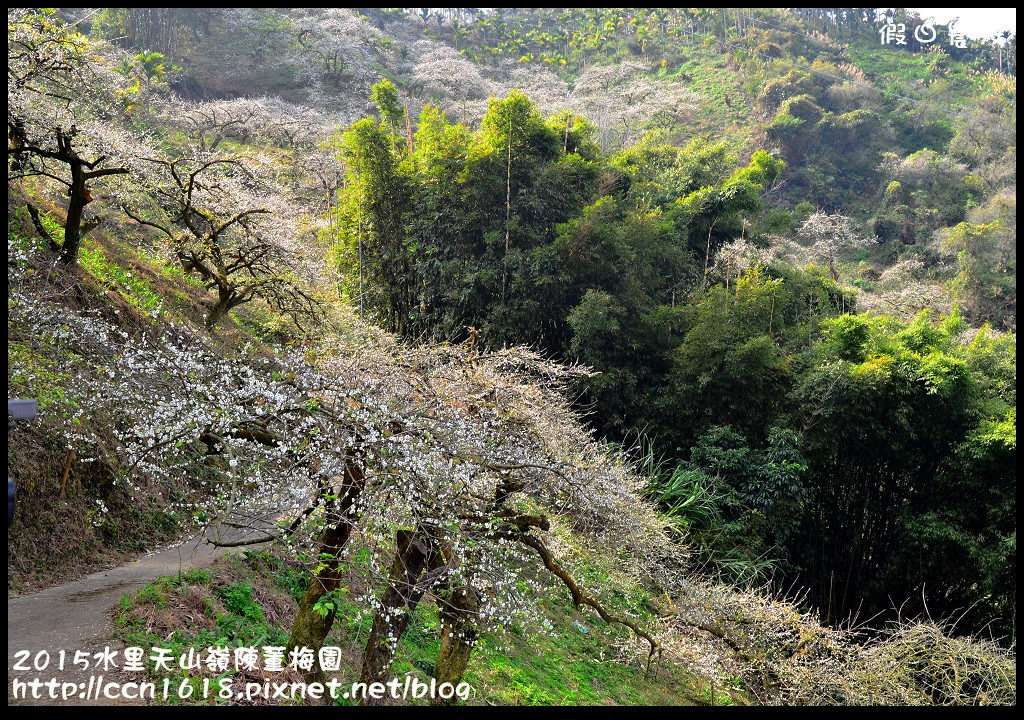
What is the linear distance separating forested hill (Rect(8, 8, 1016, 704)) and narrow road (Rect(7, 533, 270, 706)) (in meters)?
0.27

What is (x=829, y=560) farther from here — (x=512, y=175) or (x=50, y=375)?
(x=50, y=375)

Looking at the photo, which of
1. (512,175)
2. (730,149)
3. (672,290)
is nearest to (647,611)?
(672,290)

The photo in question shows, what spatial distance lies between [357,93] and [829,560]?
2194cm

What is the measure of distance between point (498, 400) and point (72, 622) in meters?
3.63

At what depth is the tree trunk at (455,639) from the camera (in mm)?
4719

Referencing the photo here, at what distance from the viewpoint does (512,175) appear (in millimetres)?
11266

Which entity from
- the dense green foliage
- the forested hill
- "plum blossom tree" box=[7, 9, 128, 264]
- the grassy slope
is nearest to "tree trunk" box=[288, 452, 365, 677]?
the forested hill

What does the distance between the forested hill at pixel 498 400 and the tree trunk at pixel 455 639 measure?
29mm

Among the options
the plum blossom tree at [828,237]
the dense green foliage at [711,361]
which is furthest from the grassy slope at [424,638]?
the plum blossom tree at [828,237]

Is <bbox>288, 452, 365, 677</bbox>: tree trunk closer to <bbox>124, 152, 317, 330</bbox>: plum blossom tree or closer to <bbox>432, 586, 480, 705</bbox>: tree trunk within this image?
<bbox>432, 586, 480, 705</bbox>: tree trunk

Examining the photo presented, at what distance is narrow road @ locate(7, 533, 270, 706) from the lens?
3434 mm

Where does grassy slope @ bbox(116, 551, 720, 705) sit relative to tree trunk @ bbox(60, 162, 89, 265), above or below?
below

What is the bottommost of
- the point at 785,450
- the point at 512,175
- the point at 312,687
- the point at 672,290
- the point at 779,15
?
the point at 785,450

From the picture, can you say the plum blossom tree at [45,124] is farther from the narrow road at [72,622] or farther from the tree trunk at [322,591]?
the tree trunk at [322,591]
